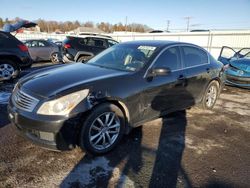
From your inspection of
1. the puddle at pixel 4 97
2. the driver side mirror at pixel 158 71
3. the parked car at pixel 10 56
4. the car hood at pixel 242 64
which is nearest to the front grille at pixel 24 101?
the driver side mirror at pixel 158 71

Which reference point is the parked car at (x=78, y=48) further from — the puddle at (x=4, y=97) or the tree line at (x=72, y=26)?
the tree line at (x=72, y=26)

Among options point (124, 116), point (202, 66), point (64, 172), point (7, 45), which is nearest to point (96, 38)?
point (7, 45)

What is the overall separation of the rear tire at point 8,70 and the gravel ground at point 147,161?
353cm

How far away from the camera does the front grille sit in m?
3.07

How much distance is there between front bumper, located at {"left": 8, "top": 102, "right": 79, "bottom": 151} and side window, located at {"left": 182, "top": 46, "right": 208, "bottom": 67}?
273cm

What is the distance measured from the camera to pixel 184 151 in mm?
3680

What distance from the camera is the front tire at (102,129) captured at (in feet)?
10.4

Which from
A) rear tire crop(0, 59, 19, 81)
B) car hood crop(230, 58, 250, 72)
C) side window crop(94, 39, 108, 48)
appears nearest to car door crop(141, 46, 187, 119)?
car hood crop(230, 58, 250, 72)

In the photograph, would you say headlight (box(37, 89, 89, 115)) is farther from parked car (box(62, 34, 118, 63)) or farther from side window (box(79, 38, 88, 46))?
side window (box(79, 38, 88, 46))

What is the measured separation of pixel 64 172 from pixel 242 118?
420 centimetres

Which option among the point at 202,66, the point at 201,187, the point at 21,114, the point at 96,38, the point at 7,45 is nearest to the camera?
the point at 201,187

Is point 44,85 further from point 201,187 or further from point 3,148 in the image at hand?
point 201,187

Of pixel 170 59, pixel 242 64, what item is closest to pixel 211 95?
pixel 170 59

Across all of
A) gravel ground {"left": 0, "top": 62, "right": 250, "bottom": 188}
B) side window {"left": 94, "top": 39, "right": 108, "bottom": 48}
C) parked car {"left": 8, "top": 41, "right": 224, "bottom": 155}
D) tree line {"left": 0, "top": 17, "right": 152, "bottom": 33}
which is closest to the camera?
gravel ground {"left": 0, "top": 62, "right": 250, "bottom": 188}
